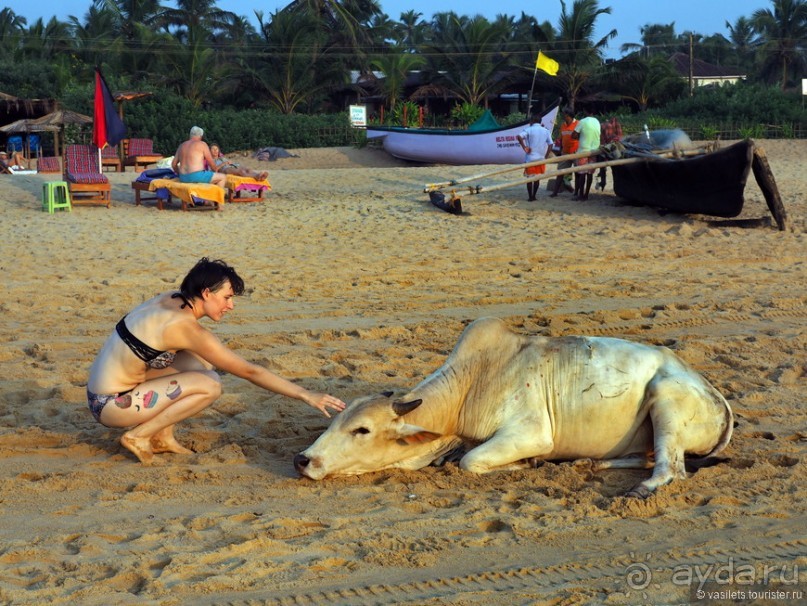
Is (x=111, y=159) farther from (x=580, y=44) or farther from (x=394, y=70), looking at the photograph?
(x=580, y=44)

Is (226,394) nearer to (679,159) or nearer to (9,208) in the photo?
(679,159)

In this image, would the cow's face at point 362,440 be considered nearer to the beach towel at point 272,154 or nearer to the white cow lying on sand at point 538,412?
the white cow lying on sand at point 538,412

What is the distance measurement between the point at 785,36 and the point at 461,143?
37949 mm

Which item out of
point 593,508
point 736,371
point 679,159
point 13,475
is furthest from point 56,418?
point 679,159

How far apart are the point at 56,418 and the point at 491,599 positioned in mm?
3273

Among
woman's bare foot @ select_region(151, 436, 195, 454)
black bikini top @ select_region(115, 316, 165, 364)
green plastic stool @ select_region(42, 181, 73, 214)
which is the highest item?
green plastic stool @ select_region(42, 181, 73, 214)

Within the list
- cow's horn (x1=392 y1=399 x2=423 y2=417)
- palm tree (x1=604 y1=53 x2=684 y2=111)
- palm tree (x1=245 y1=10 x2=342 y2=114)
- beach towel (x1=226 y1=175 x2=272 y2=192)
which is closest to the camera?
cow's horn (x1=392 y1=399 x2=423 y2=417)

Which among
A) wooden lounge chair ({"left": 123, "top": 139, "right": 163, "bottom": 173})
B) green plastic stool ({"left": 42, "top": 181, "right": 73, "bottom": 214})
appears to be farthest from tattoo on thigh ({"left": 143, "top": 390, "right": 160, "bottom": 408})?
wooden lounge chair ({"left": 123, "top": 139, "right": 163, "bottom": 173})

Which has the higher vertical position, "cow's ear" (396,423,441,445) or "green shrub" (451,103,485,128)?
"green shrub" (451,103,485,128)

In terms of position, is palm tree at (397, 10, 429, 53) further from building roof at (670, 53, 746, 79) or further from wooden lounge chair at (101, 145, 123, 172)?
wooden lounge chair at (101, 145, 123, 172)

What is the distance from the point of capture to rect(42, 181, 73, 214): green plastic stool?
1494cm

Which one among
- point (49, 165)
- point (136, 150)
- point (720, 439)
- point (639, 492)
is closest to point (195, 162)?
point (49, 165)

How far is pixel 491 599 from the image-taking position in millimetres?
3236

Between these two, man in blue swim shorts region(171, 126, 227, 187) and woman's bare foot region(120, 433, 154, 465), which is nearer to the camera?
woman's bare foot region(120, 433, 154, 465)
